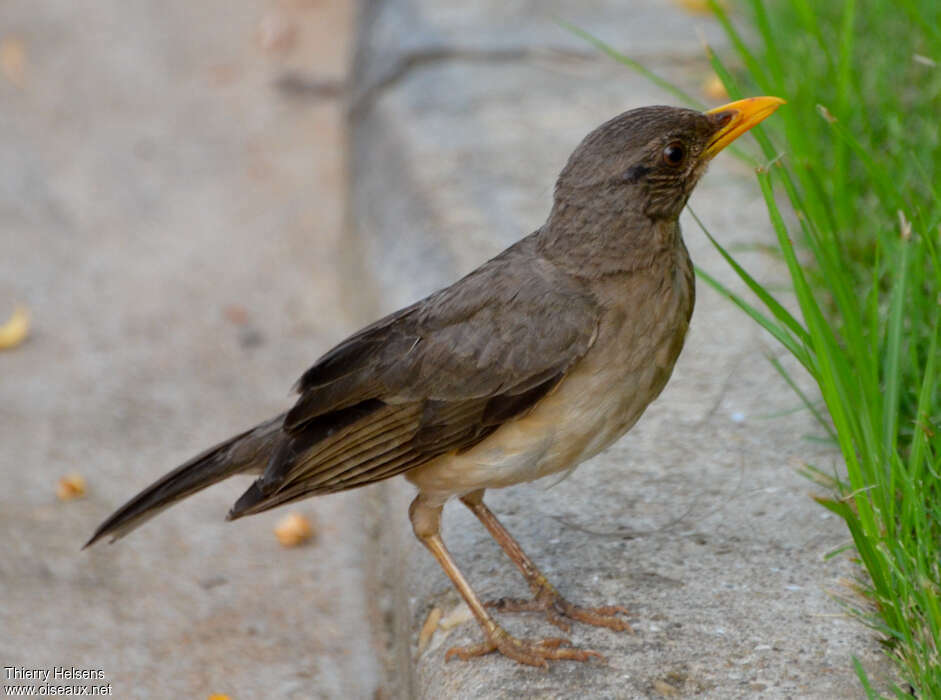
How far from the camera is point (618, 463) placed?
407 cm

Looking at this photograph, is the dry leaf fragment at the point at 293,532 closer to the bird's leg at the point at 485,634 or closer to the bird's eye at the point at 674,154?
the bird's leg at the point at 485,634

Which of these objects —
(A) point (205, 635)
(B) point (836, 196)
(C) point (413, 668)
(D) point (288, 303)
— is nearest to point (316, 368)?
(C) point (413, 668)

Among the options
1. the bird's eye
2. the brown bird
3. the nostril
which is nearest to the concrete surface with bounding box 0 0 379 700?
the brown bird

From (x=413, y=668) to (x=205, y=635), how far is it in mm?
868

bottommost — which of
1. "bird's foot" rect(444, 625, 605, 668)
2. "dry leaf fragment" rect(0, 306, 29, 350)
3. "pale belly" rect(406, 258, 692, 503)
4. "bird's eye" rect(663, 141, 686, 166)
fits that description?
"bird's foot" rect(444, 625, 605, 668)

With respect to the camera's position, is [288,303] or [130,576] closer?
[130,576]

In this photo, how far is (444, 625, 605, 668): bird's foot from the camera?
323cm

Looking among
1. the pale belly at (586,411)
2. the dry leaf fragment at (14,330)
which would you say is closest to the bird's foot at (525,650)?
the pale belly at (586,411)

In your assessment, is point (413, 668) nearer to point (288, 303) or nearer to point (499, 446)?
point (499, 446)

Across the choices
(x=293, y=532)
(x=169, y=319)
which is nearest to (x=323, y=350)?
(x=169, y=319)

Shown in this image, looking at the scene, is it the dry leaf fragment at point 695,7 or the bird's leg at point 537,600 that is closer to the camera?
the bird's leg at point 537,600

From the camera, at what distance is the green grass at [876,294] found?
3.04m

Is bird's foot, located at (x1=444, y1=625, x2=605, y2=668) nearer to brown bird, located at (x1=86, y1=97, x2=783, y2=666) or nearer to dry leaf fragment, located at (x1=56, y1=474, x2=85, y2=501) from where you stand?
brown bird, located at (x1=86, y1=97, x2=783, y2=666)

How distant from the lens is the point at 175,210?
7109mm
